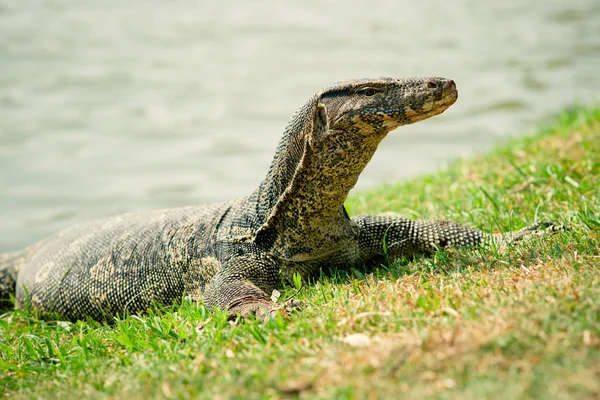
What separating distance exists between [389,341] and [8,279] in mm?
5052

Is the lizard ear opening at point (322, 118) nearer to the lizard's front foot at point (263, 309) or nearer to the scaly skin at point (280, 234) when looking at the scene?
the scaly skin at point (280, 234)

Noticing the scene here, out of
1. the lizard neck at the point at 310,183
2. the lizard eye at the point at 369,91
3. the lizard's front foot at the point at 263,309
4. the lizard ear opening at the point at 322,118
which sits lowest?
the lizard's front foot at the point at 263,309

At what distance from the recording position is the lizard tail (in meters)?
6.84

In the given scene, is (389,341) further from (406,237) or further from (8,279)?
(8,279)

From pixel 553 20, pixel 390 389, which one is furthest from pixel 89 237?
pixel 553 20

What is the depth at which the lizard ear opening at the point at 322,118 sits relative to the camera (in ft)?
14.0

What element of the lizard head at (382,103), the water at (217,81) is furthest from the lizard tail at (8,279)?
the water at (217,81)

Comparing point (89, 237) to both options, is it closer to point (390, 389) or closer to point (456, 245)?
point (456, 245)

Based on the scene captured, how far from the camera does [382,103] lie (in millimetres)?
4059

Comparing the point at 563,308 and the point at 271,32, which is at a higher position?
the point at 271,32

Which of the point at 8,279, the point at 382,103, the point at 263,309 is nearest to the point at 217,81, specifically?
the point at 8,279

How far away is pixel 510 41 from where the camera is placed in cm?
2102

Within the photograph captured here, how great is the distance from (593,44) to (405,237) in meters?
17.6

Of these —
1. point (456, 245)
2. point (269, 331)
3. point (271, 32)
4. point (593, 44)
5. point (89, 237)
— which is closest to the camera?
point (269, 331)
